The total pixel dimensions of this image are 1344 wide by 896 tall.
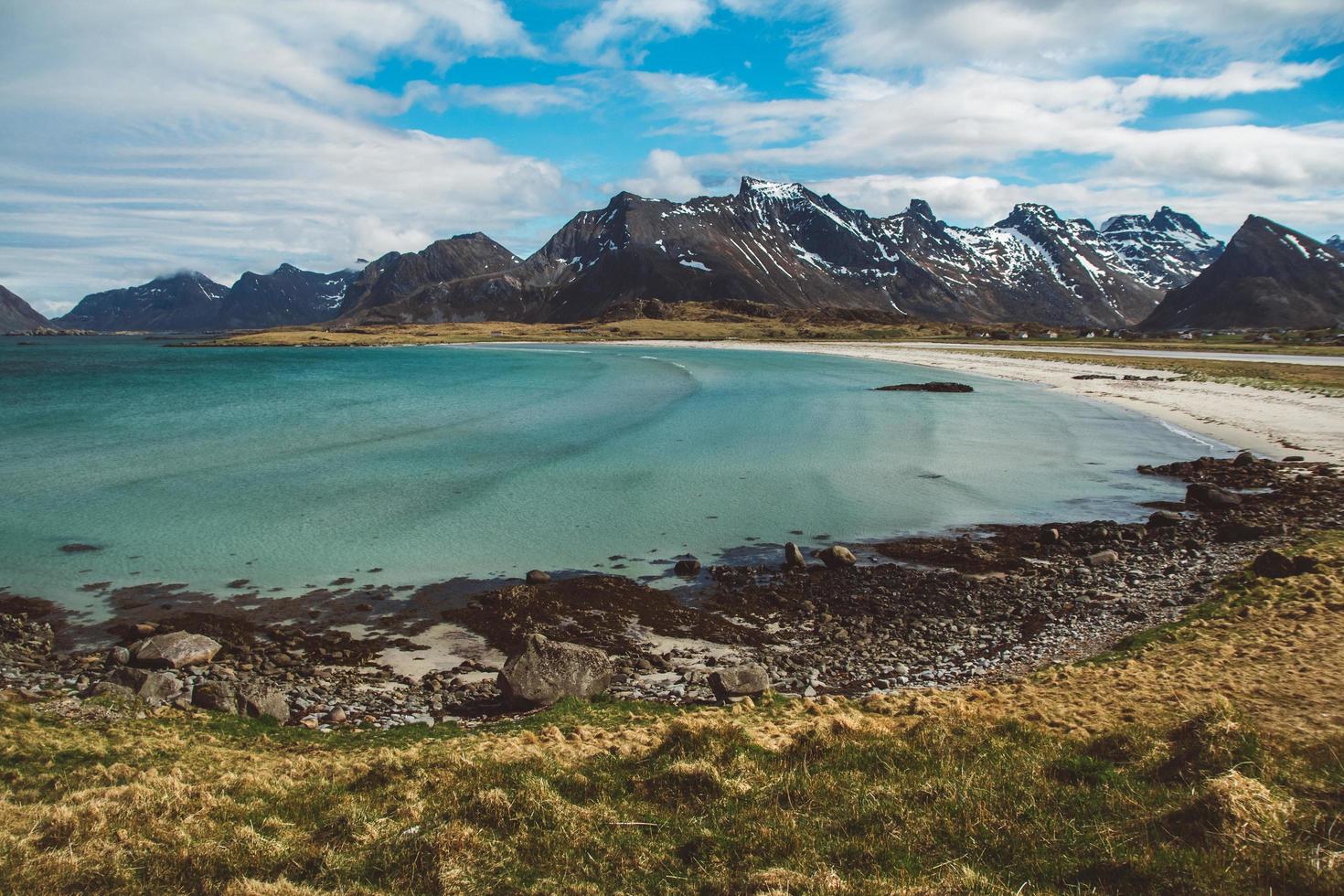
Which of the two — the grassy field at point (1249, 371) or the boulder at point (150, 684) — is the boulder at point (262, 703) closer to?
the boulder at point (150, 684)

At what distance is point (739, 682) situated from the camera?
1510 cm

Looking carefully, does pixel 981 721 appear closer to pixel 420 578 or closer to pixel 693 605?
pixel 693 605

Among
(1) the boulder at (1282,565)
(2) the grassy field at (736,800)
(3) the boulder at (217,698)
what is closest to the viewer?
(2) the grassy field at (736,800)

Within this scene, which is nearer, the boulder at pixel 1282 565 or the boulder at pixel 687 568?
the boulder at pixel 1282 565

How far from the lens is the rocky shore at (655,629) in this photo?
15.4 meters

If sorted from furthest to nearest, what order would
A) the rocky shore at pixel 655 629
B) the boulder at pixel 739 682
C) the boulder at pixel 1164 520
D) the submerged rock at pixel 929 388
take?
1. the submerged rock at pixel 929 388
2. the boulder at pixel 1164 520
3. the rocky shore at pixel 655 629
4. the boulder at pixel 739 682

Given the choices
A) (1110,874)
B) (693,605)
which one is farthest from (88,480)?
(1110,874)

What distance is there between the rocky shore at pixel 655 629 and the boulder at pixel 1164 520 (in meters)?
0.07

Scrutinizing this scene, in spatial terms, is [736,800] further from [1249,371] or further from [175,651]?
[1249,371]

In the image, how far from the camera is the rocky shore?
50.5ft

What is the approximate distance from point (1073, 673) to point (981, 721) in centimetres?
433

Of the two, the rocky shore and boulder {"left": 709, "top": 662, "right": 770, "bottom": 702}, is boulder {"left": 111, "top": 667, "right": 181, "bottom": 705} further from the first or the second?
boulder {"left": 709, "top": 662, "right": 770, "bottom": 702}

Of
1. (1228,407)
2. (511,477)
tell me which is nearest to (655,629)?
(511,477)

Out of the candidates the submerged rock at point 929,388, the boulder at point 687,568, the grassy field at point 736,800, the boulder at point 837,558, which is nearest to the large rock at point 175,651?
the grassy field at point 736,800
